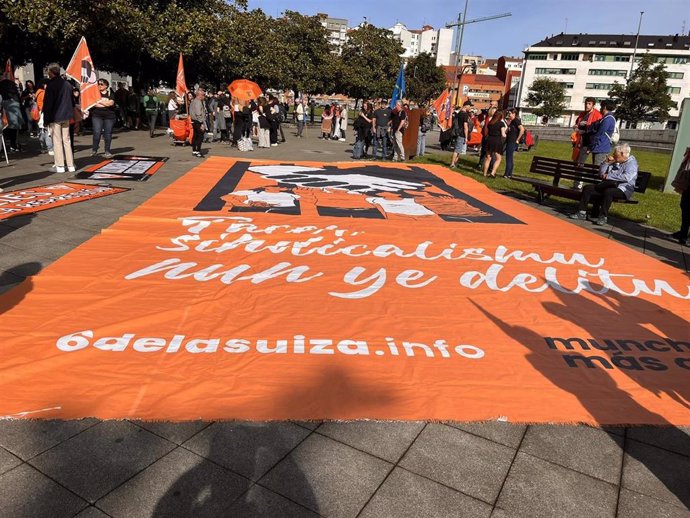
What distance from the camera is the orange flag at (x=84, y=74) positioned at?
1082 cm

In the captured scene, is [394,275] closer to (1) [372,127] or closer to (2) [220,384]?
(2) [220,384]

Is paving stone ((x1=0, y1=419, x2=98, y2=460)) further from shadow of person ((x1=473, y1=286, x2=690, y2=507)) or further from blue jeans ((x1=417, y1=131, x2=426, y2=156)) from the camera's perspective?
blue jeans ((x1=417, y1=131, x2=426, y2=156))

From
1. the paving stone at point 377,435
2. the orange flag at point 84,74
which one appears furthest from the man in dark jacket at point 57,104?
the paving stone at point 377,435

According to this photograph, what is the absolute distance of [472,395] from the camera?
11.0 feet

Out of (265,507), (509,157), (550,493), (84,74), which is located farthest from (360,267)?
(509,157)

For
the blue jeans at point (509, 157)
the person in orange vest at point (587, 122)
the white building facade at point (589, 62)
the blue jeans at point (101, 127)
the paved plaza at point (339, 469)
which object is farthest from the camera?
the white building facade at point (589, 62)

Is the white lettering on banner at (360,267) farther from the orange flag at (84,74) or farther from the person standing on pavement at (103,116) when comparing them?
the person standing on pavement at (103,116)

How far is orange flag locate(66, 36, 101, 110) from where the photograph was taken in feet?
35.5

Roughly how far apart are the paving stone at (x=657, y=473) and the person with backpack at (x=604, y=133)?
30.8ft

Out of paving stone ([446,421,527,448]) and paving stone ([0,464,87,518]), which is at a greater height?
paving stone ([0,464,87,518])

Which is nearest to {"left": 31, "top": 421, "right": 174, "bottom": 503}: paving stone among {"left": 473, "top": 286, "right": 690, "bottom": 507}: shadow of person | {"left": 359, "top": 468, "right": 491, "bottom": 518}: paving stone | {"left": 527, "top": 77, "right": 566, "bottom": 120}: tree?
{"left": 359, "top": 468, "right": 491, "bottom": 518}: paving stone

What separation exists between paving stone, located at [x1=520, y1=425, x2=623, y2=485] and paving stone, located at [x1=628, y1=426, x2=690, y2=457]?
15cm

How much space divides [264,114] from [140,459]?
1722 cm

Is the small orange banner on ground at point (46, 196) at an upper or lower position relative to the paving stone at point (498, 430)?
upper
